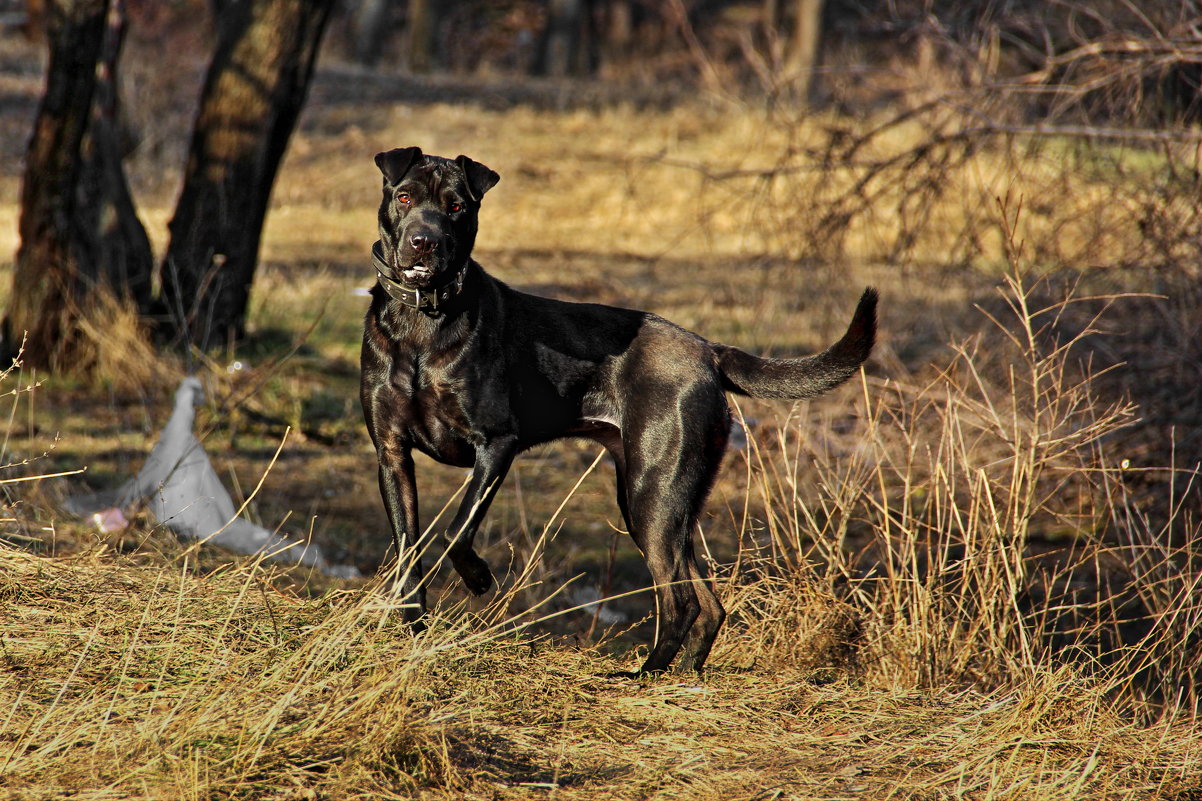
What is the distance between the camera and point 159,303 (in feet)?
29.2

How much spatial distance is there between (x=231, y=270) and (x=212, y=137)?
0.94m

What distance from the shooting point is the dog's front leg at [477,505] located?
395 centimetres

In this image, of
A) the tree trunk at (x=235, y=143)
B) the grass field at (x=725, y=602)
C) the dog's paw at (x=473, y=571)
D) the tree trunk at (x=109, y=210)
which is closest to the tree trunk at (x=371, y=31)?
the grass field at (x=725, y=602)

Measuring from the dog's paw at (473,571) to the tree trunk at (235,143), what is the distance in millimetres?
5188

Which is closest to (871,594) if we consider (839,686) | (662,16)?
(839,686)

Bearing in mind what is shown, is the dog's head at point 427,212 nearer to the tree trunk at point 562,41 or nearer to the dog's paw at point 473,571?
the dog's paw at point 473,571

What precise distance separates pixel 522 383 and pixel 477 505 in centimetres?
47

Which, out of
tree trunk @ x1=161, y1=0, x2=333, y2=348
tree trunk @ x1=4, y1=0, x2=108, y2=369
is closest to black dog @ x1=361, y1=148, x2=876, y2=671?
tree trunk @ x1=4, y1=0, x2=108, y2=369

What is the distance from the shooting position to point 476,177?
3996 mm

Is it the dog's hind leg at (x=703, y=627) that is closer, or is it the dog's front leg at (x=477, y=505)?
the dog's front leg at (x=477, y=505)

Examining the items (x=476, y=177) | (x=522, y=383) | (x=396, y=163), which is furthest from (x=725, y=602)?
(x=396, y=163)

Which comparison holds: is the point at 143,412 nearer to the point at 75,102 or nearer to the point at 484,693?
the point at 75,102

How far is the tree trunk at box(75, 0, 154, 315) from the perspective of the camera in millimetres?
7891

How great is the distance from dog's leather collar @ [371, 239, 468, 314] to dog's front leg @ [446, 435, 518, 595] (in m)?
0.48
